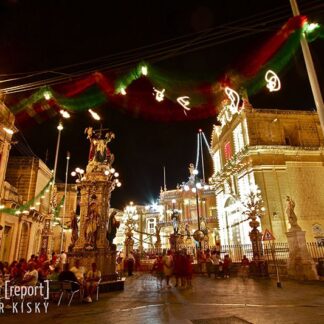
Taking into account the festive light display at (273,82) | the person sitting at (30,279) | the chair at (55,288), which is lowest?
the chair at (55,288)

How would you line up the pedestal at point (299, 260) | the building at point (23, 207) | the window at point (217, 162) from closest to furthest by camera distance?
the pedestal at point (299, 260)
the building at point (23, 207)
the window at point (217, 162)

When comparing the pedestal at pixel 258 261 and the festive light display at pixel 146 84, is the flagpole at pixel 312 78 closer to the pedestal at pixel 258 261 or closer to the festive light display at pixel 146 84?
the festive light display at pixel 146 84

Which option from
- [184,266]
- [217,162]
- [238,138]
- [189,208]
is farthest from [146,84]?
[189,208]

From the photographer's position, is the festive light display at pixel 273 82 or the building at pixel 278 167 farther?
the building at pixel 278 167

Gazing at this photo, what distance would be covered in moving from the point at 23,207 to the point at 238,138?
1050 inches

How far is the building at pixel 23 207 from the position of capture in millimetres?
26844

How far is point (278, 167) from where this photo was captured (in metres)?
32.7

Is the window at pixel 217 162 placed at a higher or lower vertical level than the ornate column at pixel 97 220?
higher

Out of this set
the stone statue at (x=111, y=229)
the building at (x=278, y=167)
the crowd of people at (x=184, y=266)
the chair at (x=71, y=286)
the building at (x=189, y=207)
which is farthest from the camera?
the building at (x=189, y=207)

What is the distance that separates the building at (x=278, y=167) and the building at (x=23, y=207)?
22.6 m

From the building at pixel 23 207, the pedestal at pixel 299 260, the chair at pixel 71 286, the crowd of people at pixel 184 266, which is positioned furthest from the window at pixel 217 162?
the chair at pixel 71 286

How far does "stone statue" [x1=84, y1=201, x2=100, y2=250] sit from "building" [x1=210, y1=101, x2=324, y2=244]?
69.3ft

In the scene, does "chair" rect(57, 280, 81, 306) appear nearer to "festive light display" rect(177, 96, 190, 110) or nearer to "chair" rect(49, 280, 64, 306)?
"chair" rect(49, 280, 64, 306)

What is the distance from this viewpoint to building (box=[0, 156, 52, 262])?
2684 centimetres
